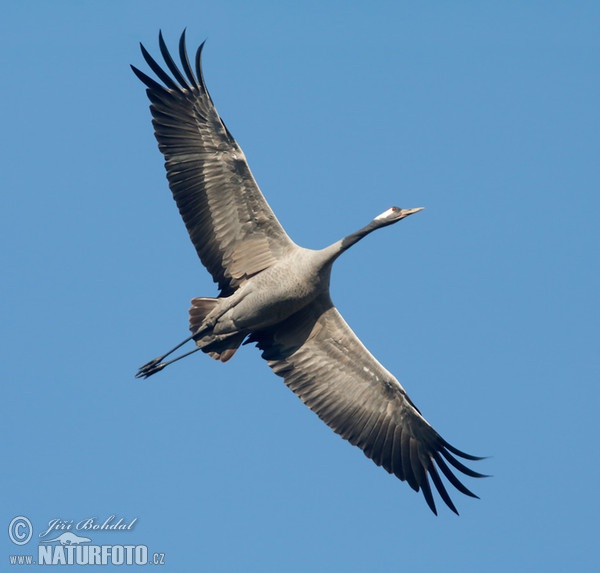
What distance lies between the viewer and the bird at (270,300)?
18.7 meters

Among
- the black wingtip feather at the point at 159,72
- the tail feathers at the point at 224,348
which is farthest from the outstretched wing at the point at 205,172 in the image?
the tail feathers at the point at 224,348

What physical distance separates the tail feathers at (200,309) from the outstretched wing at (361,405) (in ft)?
2.81

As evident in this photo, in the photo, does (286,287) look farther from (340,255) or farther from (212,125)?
(212,125)

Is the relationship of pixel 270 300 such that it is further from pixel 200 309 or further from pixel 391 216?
pixel 391 216

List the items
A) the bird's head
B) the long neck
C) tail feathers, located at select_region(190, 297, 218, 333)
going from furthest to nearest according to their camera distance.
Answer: tail feathers, located at select_region(190, 297, 218, 333)
the bird's head
the long neck

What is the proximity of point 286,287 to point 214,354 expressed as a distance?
1.63 m

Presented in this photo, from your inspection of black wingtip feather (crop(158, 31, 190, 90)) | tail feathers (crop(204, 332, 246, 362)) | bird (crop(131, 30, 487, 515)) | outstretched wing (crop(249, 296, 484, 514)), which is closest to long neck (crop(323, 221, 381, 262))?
bird (crop(131, 30, 487, 515))

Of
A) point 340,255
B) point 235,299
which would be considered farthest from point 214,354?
point 340,255

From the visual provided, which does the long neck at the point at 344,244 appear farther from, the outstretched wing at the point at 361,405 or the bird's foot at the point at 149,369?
the bird's foot at the point at 149,369

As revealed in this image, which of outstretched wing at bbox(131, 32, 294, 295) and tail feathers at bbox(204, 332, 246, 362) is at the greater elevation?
outstretched wing at bbox(131, 32, 294, 295)

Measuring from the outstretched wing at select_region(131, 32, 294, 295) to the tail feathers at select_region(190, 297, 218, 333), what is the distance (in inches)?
33.1

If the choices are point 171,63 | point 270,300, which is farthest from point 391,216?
point 171,63

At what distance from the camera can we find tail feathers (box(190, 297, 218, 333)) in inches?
757

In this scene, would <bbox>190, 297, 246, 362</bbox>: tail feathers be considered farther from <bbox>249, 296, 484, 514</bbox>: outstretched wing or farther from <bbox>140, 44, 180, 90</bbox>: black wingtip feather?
<bbox>140, 44, 180, 90</bbox>: black wingtip feather
